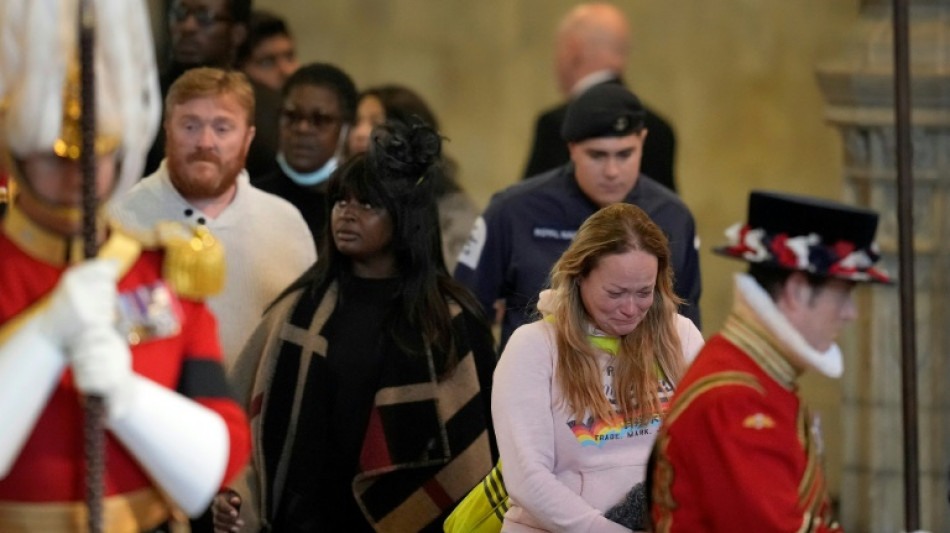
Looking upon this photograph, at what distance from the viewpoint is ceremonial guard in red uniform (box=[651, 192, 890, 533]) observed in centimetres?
396

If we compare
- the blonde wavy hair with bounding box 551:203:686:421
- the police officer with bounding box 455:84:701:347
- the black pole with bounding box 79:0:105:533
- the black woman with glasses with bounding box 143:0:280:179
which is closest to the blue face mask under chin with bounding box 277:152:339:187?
the black woman with glasses with bounding box 143:0:280:179

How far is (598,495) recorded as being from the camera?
4.78 m

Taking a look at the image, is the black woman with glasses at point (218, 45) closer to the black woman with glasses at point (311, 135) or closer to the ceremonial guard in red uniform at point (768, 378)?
the black woman with glasses at point (311, 135)

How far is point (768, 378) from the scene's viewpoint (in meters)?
4.02

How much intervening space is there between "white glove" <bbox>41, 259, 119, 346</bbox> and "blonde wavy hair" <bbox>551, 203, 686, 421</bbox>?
1.56 meters

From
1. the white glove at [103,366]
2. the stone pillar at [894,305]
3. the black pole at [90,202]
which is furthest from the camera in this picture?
the stone pillar at [894,305]

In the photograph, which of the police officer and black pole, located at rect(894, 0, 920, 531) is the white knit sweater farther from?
black pole, located at rect(894, 0, 920, 531)

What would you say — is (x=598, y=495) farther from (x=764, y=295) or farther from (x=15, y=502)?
(x=15, y=502)

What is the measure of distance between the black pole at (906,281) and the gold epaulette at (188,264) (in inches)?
72.5

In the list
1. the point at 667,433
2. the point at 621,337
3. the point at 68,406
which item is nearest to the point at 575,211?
the point at 621,337

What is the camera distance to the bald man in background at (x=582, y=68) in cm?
776

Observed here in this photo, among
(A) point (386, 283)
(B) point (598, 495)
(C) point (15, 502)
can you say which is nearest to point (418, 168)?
(A) point (386, 283)

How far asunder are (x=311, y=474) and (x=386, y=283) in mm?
546

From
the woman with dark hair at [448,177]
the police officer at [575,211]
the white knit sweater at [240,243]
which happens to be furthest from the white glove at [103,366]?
the woman with dark hair at [448,177]
